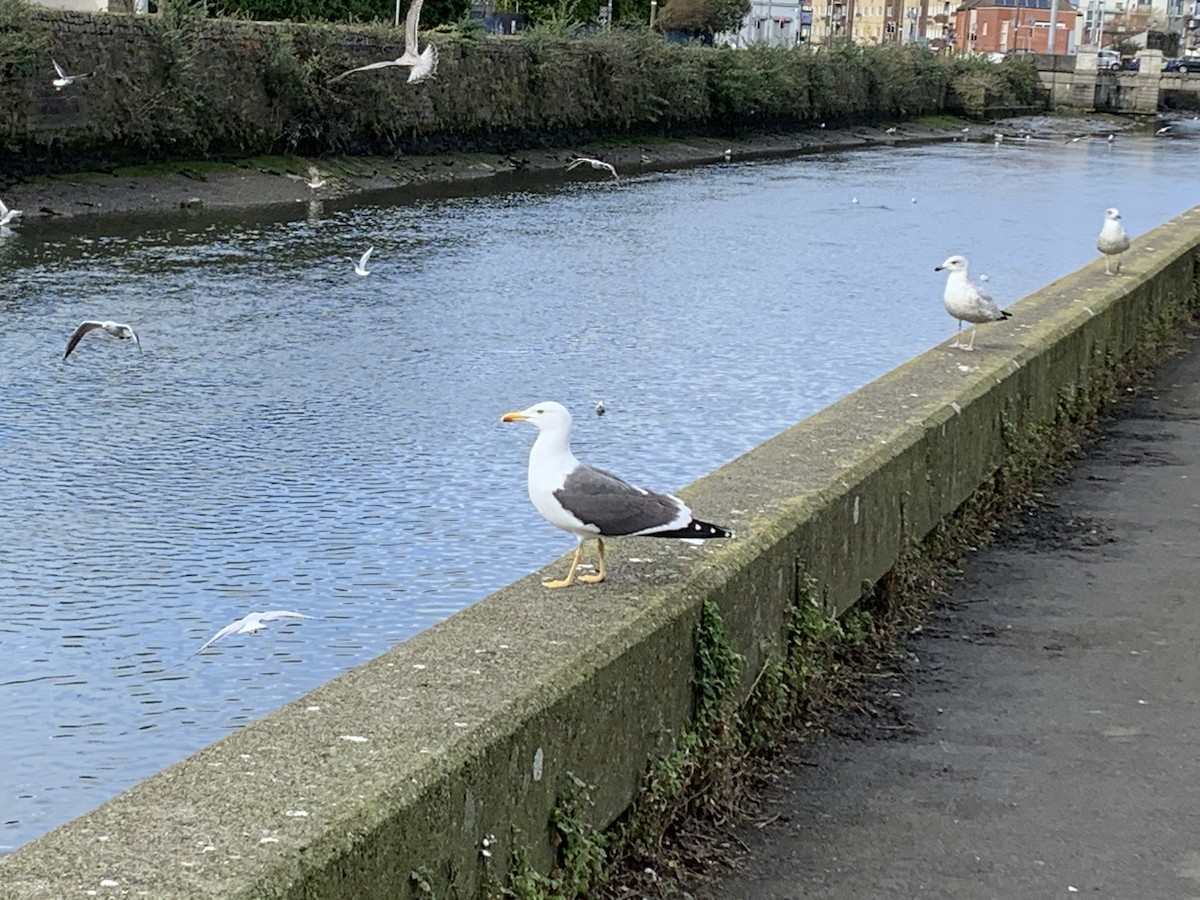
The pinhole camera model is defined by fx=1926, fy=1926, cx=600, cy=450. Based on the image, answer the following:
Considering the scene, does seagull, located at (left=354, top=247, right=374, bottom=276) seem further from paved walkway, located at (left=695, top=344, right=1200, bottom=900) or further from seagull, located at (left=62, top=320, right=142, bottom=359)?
paved walkway, located at (left=695, top=344, right=1200, bottom=900)

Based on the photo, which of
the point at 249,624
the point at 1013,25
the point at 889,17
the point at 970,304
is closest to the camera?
the point at 249,624

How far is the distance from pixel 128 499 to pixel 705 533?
20.9ft

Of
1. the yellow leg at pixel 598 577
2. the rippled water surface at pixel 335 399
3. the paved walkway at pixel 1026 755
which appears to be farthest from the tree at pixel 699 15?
the yellow leg at pixel 598 577

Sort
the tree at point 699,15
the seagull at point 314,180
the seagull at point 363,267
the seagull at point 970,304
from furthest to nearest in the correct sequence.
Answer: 1. the tree at point 699,15
2. the seagull at point 314,180
3. the seagull at point 363,267
4. the seagull at point 970,304

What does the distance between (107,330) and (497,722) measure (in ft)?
42.6

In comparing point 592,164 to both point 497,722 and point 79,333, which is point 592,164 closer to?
point 79,333

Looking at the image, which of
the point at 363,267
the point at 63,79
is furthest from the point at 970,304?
the point at 63,79

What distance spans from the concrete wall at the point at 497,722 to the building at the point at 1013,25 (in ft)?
492

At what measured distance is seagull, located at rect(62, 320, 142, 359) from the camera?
50.0 ft

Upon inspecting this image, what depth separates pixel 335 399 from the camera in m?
14.2

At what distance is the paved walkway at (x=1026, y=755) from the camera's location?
4914 mm

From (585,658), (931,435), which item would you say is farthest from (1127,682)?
(585,658)

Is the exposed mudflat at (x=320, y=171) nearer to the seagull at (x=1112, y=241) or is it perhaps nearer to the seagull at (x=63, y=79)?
the seagull at (x=63, y=79)

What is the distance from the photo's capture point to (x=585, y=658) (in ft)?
14.6
